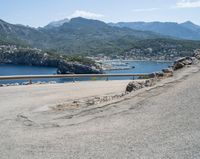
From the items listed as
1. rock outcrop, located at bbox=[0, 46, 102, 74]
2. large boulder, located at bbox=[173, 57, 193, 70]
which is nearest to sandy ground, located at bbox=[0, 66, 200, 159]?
large boulder, located at bbox=[173, 57, 193, 70]

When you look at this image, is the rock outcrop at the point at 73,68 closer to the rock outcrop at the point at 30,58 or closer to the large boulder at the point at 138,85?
the rock outcrop at the point at 30,58

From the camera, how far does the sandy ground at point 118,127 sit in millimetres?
7070

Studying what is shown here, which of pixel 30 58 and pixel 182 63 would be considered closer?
pixel 182 63

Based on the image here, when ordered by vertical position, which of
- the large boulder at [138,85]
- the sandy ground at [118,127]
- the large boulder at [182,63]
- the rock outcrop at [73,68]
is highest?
the large boulder at [182,63]

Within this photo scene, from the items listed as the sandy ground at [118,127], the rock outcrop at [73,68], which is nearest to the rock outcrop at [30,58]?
the rock outcrop at [73,68]

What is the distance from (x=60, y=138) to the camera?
796cm

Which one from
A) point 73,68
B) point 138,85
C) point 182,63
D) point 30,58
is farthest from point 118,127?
point 30,58

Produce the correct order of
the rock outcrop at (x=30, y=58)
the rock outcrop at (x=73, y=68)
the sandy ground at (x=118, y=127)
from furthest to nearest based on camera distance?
the rock outcrop at (x=30, y=58), the rock outcrop at (x=73, y=68), the sandy ground at (x=118, y=127)

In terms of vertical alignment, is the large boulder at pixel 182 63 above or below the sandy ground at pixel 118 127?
above

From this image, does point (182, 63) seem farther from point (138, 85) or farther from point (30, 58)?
point (30, 58)

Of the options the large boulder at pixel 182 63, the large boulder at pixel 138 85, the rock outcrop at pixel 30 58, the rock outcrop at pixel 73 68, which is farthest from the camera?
the rock outcrop at pixel 30 58

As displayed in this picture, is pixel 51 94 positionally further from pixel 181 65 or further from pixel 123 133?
pixel 123 133

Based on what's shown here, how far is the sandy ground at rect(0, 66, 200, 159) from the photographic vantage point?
707 cm

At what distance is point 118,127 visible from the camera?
838 centimetres
